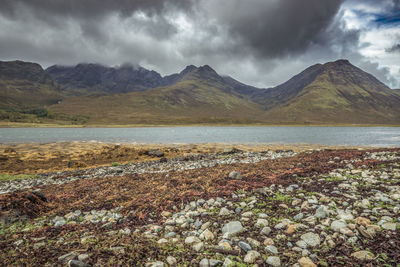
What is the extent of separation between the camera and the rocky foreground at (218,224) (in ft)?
14.7

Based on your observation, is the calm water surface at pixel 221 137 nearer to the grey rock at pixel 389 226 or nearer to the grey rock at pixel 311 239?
the grey rock at pixel 389 226

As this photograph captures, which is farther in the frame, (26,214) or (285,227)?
(26,214)

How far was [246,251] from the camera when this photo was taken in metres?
4.63

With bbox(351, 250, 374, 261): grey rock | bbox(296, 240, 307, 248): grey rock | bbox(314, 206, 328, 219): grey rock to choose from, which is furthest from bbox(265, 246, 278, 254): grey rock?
bbox(314, 206, 328, 219): grey rock

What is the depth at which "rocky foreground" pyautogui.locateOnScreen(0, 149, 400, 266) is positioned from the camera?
4.48m

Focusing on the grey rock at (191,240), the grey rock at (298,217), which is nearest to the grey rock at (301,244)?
the grey rock at (298,217)

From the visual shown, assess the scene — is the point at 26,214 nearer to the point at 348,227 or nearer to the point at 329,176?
the point at 348,227

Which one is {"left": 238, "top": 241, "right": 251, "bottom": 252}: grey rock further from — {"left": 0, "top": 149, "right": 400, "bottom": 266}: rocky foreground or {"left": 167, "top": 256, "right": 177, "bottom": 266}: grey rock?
{"left": 167, "top": 256, "right": 177, "bottom": 266}: grey rock

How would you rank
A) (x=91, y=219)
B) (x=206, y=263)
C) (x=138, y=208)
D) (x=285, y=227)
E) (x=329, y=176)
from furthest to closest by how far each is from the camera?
(x=329, y=176) < (x=138, y=208) < (x=91, y=219) < (x=285, y=227) < (x=206, y=263)

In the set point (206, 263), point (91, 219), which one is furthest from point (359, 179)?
point (91, 219)

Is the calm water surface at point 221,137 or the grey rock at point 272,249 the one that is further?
the calm water surface at point 221,137

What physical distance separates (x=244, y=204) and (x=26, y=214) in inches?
329

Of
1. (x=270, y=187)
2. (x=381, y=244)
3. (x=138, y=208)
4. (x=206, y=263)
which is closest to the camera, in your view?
(x=206, y=263)

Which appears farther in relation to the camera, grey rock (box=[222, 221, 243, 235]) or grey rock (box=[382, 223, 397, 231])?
grey rock (box=[222, 221, 243, 235])
